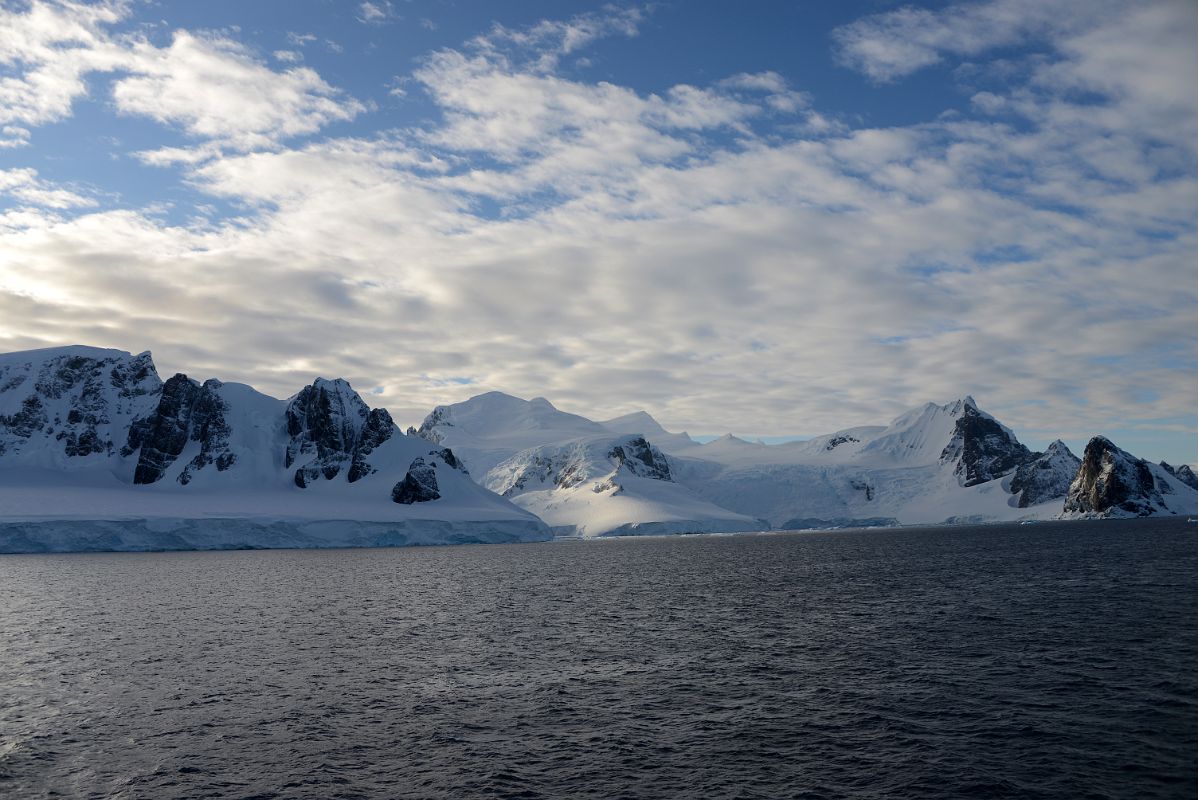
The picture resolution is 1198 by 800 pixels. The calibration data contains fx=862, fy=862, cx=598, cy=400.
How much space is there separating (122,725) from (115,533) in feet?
524

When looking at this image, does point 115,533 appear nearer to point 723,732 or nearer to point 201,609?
point 201,609

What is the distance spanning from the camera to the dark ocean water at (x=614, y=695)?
29.5 meters

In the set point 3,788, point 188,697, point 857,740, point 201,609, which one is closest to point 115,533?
point 201,609

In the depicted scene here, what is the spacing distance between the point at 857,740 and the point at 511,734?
44.8 feet

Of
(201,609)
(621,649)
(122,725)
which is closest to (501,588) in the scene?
(201,609)

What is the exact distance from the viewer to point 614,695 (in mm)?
41094

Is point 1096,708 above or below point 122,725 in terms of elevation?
above

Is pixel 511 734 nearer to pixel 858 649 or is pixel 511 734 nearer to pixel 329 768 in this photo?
pixel 329 768

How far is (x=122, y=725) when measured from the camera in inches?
1448

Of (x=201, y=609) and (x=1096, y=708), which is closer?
(x=1096, y=708)

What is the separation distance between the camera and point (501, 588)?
97062 millimetres

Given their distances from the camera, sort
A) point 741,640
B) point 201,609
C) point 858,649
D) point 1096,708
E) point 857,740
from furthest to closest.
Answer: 1. point 201,609
2. point 741,640
3. point 858,649
4. point 1096,708
5. point 857,740

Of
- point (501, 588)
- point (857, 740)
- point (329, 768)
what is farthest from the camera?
point (501, 588)

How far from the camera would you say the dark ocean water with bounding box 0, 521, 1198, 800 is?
2950 cm
